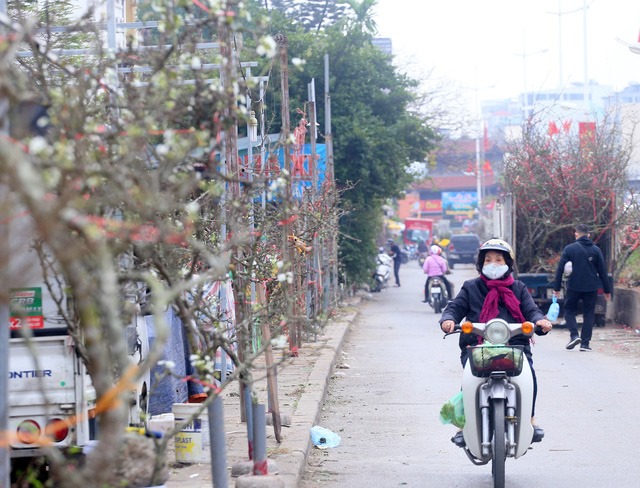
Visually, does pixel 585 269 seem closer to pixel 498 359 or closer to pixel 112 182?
pixel 498 359

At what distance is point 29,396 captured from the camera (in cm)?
599

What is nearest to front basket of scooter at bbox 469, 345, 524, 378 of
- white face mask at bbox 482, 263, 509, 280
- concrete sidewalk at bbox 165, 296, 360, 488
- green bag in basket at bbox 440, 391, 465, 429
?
green bag in basket at bbox 440, 391, 465, 429

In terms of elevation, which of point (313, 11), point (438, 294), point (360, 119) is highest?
point (313, 11)

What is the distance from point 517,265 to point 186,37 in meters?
18.1

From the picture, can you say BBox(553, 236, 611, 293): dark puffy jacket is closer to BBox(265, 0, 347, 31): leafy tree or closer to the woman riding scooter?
the woman riding scooter

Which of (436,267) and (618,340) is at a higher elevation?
(436,267)

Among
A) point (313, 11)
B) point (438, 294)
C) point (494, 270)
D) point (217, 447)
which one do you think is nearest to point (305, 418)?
point (494, 270)

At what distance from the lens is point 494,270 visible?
7.31 metres

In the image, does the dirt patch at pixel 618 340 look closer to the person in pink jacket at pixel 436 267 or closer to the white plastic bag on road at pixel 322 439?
the person in pink jacket at pixel 436 267

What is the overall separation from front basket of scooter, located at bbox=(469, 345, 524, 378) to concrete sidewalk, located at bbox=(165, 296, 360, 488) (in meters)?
1.27

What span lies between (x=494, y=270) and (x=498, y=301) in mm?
225

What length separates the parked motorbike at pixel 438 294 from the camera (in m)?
25.1

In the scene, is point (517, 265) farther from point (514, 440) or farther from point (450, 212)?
point (450, 212)

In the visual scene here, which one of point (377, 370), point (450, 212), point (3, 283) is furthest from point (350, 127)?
point (450, 212)
